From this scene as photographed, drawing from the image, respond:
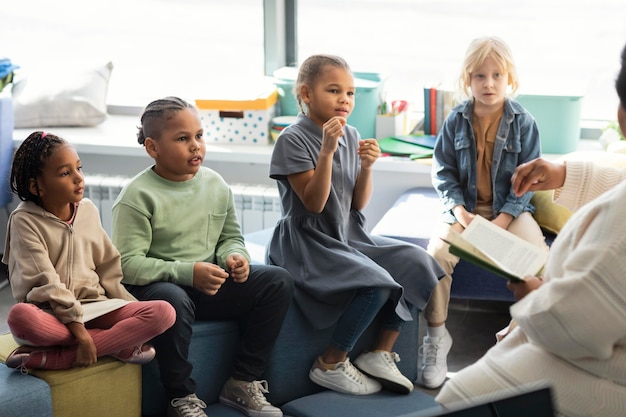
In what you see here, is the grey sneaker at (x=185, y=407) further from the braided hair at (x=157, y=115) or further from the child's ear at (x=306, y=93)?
the child's ear at (x=306, y=93)

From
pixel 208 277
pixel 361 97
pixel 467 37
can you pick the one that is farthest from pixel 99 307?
pixel 467 37

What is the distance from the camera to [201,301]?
244cm

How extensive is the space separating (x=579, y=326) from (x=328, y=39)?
9.07ft

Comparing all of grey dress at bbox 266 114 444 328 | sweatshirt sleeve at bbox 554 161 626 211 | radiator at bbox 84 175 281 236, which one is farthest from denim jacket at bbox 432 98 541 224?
sweatshirt sleeve at bbox 554 161 626 211

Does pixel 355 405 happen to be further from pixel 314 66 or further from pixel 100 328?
pixel 314 66

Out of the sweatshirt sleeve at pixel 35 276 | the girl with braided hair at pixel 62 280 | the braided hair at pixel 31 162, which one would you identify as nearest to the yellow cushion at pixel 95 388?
the girl with braided hair at pixel 62 280

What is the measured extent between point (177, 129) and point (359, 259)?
64 cm

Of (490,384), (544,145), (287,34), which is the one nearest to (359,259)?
(490,384)

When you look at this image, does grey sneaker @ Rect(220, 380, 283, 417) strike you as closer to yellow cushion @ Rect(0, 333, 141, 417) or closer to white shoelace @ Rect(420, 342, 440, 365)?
yellow cushion @ Rect(0, 333, 141, 417)

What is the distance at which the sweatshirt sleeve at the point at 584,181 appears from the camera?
203 centimetres

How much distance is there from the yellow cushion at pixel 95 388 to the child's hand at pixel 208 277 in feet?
0.86

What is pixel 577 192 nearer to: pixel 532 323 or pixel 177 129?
pixel 532 323

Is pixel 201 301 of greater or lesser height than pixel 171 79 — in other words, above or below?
below

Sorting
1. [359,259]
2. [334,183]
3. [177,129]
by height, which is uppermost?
[177,129]
